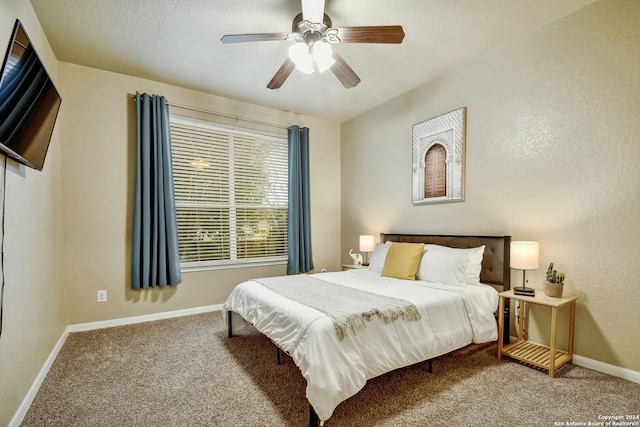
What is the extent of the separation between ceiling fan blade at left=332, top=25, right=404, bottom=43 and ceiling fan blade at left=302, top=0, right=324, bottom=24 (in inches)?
6.4

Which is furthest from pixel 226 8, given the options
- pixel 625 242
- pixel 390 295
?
pixel 625 242

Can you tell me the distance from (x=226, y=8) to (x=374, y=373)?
2.81 m

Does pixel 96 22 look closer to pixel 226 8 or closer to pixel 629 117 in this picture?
pixel 226 8

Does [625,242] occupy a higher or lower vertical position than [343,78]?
lower

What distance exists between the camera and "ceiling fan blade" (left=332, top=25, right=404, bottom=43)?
1.96 m

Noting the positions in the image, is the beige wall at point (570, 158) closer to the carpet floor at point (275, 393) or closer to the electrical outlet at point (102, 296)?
the carpet floor at point (275, 393)

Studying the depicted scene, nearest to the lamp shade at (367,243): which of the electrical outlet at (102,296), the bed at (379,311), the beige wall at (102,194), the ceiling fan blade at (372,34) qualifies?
the bed at (379,311)

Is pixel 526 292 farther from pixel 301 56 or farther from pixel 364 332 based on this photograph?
pixel 301 56

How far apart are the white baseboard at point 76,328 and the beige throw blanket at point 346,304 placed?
5.26ft

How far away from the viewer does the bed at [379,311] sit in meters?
1.65

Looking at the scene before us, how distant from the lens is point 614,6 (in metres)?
2.17

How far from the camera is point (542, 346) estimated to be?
8.34 feet

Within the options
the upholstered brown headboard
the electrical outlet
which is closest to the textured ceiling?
the upholstered brown headboard

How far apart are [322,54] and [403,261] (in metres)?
2.08
